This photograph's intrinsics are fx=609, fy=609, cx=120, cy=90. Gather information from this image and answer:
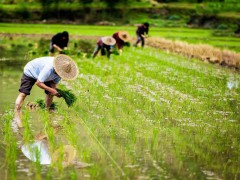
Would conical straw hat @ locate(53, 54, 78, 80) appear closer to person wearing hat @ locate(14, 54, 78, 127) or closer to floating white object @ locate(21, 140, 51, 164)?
person wearing hat @ locate(14, 54, 78, 127)

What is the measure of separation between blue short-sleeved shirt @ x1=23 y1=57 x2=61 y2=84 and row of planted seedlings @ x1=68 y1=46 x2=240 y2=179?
0.66m

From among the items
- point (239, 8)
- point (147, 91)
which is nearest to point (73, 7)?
point (239, 8)

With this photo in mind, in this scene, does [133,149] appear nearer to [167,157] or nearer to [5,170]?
[167,157]

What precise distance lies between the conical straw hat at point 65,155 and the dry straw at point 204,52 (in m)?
10.3

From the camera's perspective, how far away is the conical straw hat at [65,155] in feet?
17.5

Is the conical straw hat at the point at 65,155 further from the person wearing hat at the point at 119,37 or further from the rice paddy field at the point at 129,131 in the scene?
the person wearing hat at the point at 119,37

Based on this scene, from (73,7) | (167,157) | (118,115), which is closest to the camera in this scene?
(167,157)

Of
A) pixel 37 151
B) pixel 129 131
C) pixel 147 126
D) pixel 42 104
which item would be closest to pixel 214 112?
pixel 147 126

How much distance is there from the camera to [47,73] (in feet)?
25.3

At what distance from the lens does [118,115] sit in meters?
7.90

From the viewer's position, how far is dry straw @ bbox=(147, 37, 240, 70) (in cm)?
1622

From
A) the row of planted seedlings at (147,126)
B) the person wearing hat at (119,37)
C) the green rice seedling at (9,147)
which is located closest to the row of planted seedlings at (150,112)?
the row of planted seedlings at (147,126)

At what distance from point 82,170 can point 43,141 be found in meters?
1.28

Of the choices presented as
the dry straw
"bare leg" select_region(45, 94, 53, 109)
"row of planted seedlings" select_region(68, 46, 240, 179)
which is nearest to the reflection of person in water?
"row of planted seedlings" select_region(68, 46, 240, 179)
